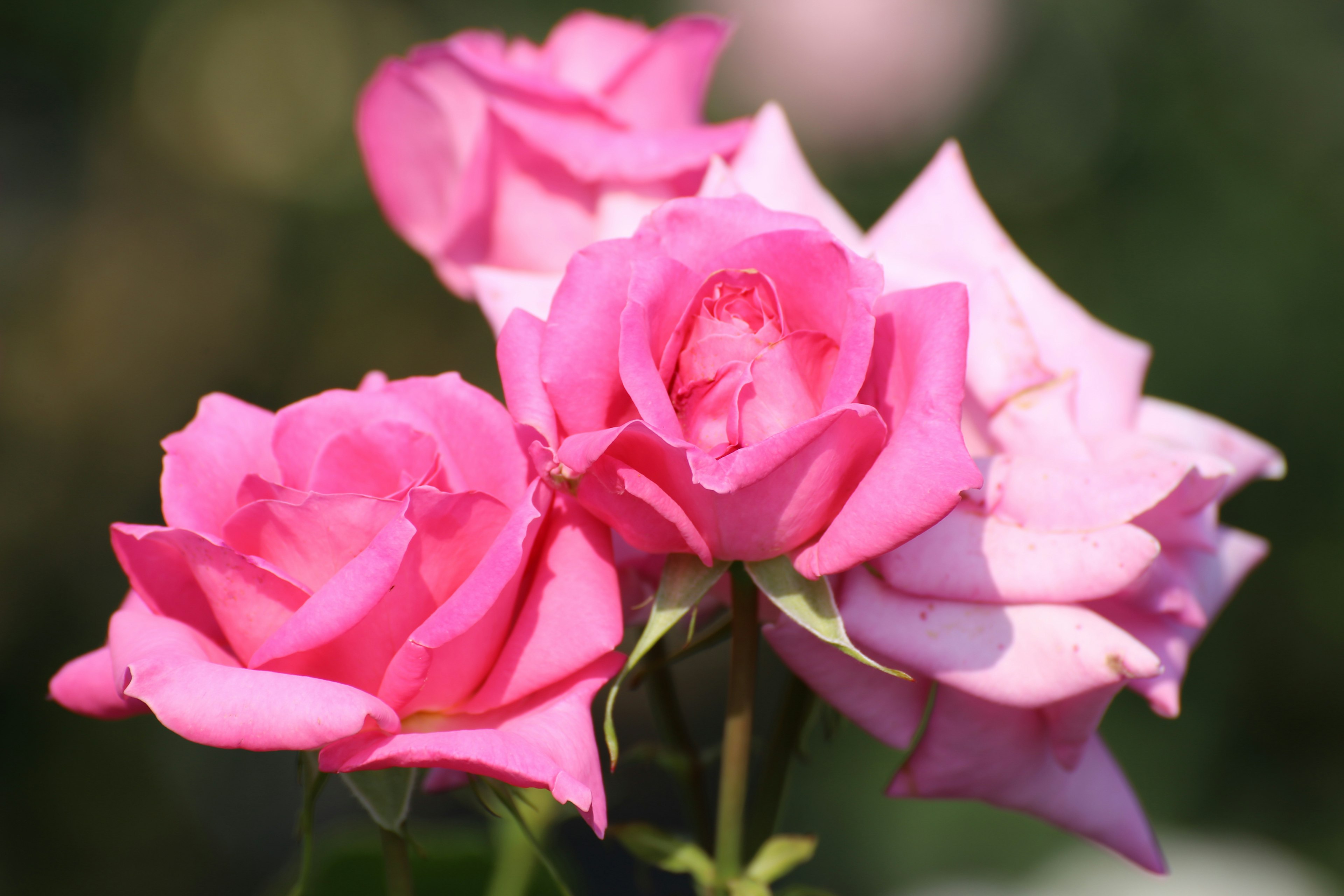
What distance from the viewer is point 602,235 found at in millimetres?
480

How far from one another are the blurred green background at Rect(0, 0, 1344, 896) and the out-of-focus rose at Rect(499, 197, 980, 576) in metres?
1.18

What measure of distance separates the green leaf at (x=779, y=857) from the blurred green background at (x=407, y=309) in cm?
107

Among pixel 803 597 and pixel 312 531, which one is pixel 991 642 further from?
pixel 312 531

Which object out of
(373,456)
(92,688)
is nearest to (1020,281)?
(373,456)

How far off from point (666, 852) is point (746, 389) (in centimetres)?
18

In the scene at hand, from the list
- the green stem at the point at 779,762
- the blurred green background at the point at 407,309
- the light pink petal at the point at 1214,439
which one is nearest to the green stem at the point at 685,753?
the green stem at the point at 779,762

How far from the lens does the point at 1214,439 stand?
493 millimetres

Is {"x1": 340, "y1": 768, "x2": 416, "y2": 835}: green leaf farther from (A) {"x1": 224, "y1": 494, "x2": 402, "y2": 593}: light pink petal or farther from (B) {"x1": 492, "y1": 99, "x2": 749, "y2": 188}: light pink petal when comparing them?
(B) {"x1": 492, "y1": 99, "x2": 749, "y2": 188}: light pink petal

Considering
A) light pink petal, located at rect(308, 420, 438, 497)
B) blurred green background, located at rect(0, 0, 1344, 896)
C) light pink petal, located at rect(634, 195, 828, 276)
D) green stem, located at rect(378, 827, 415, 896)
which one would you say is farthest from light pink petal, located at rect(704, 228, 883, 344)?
blurred green background, located at rect(0, 0, 1344, 896)

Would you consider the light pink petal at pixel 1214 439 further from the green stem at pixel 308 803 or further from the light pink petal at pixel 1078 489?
the green stem at pixel 308 803

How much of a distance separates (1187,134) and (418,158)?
1421 millimetres

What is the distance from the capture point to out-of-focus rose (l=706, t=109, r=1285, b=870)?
0.37 meters

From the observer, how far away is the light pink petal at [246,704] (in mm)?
287

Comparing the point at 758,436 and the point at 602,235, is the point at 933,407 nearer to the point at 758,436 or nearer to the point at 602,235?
the point at 758,436
